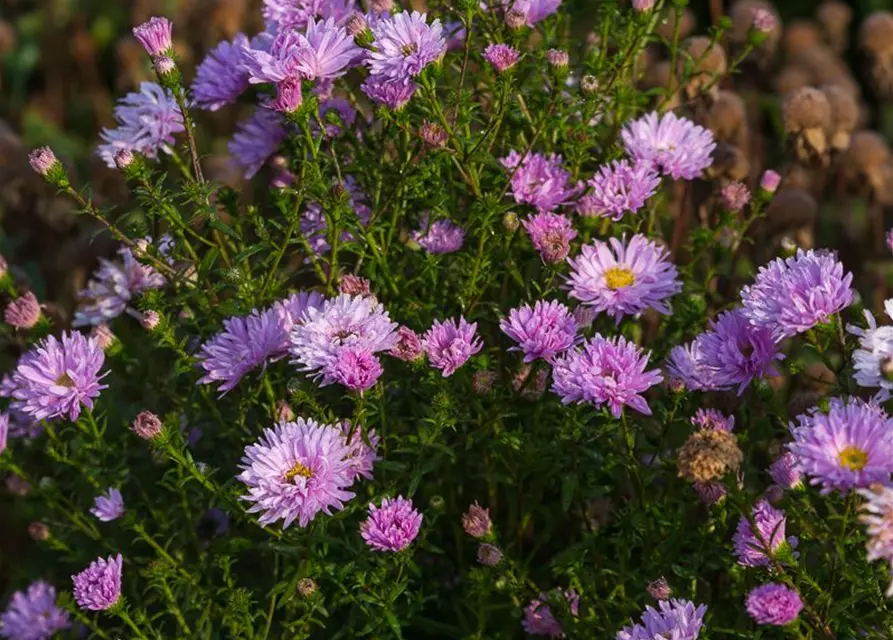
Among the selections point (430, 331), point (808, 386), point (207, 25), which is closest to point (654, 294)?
point (430, 331)

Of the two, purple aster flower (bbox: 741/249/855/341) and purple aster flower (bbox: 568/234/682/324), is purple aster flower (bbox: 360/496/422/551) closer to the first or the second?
purple aster flower (bbox: 568/234/682/324)

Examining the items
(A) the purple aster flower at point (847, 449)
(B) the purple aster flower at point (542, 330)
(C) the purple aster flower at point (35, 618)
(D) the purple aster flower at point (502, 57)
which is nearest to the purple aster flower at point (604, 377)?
(B) the purple aster flower at point (542, 330)

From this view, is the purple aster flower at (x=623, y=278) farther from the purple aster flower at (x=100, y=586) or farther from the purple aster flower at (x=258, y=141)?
the purple aster flower at (x=100, y=586)

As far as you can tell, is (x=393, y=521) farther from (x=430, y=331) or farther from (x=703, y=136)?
(x=703, y=136)

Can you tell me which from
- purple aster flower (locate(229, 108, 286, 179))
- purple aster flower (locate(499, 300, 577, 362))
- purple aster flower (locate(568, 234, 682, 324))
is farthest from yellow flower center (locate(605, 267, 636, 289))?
purple aster flower (locate(229, 108, 286, 179))

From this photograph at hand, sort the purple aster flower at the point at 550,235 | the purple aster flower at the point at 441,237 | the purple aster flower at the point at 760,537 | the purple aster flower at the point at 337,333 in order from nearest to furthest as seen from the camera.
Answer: the purple aster flower at the point at 760,537 < the purple aster flower at the point at 337,333 < the purple aster flower at the point at 550,235 < the purple aster flower at the point at 441,237

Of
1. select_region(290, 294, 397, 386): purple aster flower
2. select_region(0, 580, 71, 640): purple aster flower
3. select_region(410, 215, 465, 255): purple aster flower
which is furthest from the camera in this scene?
select_region(0, 580, 71, 640): purple aster flower
